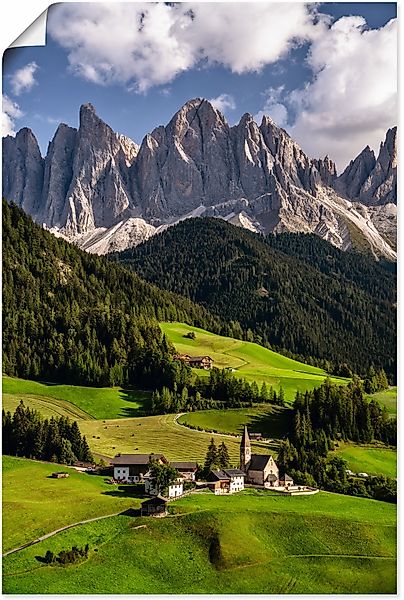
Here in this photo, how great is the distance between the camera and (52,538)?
1107 cm

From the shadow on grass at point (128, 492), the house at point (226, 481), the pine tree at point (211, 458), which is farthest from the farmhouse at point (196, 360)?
the shadow on grass at point (128, 492)

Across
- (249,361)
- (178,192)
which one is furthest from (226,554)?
(178,192)

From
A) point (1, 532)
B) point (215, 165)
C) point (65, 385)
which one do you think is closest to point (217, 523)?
point (1, 532)

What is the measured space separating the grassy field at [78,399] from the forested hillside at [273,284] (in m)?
19.3

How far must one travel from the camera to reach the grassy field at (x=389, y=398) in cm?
1205

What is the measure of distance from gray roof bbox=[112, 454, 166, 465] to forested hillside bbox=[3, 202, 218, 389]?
14.0 feet

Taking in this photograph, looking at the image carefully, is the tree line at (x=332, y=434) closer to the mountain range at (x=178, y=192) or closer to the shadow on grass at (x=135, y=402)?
the shadow on grass at (x=135, y=402)

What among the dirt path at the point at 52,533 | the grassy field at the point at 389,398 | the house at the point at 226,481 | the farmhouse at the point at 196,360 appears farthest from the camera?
the farmhouse at the point at 196,360

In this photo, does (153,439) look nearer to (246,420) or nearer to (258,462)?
(258,462)

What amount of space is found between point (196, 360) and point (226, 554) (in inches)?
441

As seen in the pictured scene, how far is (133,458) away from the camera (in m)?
13.9

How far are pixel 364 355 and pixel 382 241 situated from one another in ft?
194

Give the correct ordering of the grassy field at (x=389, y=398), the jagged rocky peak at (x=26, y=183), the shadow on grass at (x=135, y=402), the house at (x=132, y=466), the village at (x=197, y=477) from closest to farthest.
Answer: the grassy field at (x=389, y=398)
the village at (x=197, y=477)
the house at (x=132, y=466)
the shadow on grass at (x=135, y=402)
the jagged rocky peak at (x=26, y=183)

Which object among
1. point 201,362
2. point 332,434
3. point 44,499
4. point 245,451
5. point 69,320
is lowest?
point 44,499
